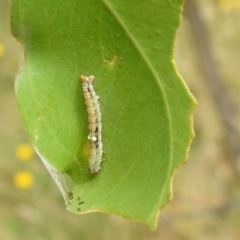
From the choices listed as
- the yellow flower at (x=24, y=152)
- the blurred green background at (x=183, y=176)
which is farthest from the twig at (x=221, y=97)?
the yellow flower at (x=24, y=152)

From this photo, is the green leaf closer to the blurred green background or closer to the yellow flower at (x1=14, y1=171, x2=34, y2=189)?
the blurred green background

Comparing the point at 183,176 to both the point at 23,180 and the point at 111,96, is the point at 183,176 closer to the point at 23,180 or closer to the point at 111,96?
the point at 23,180

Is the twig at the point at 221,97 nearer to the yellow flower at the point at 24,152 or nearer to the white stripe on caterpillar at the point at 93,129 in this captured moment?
the yellow flower at the point at 24,152

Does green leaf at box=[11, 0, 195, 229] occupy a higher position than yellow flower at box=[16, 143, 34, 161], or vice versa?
green leaf at box=[11, 0, 195, 229]

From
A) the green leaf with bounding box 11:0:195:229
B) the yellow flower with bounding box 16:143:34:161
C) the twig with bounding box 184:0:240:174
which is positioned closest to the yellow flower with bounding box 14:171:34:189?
the yellow flower with bounding box 16:143:34:161

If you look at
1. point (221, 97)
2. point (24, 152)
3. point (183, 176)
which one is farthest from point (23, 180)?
point (221, 97)

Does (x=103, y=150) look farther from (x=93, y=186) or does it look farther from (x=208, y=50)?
(x=208, y=50)

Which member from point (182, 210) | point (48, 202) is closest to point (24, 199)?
point (48, 202)
